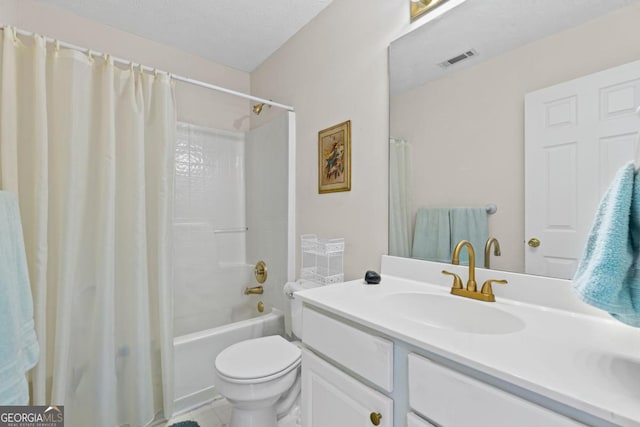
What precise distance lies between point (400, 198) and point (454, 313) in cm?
55

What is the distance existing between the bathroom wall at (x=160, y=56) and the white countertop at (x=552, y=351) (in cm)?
201

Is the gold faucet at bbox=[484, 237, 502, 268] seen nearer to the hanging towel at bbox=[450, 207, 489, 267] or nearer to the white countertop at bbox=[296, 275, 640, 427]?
the hanging towel at bbox=[450, 207, 489, 267]

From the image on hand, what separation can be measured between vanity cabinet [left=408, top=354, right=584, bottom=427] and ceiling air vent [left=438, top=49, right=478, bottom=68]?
1115mm

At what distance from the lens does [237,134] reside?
245 cm

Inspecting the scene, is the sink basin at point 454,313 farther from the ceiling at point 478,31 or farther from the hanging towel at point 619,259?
the ceiling at point 478,31

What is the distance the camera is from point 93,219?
1.40 meters

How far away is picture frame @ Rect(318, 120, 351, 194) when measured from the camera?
1593 millimetres

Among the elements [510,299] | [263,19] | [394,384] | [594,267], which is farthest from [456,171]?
[263,19]

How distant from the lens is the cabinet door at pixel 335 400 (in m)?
0.79

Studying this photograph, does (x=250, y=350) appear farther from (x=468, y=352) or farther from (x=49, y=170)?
(x=49, y=170)

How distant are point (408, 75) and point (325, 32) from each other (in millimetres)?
741

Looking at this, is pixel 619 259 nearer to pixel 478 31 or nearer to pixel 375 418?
pixel 375 418

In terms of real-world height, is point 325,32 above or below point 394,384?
above

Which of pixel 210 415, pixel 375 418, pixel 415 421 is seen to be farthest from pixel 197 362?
pixel 415 421
